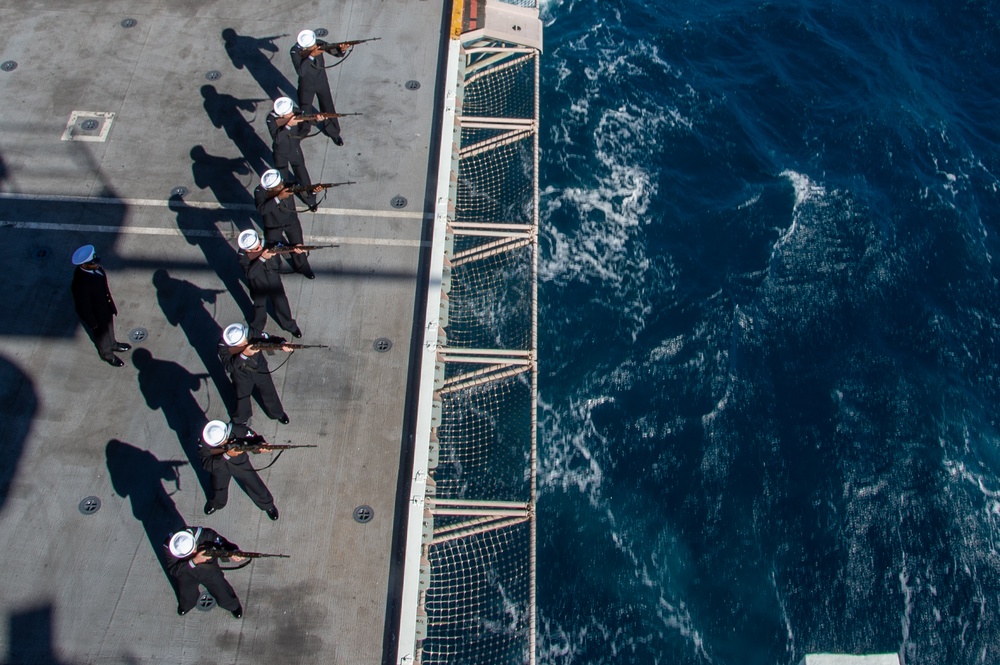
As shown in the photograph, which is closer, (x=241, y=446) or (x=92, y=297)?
(x=241, y=446)

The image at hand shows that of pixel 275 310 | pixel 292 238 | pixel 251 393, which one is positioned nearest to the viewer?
pixel 251 393

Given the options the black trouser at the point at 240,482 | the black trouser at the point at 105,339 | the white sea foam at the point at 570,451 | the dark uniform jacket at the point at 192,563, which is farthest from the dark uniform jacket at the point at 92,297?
the white sea foam at the point at 570,451

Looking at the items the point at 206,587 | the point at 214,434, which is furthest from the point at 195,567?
the point at 214,434

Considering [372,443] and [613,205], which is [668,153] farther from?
[372,443]

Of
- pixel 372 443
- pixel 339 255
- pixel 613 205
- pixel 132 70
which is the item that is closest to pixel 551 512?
pixel 372 443

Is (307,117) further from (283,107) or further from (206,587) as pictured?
(206,587)

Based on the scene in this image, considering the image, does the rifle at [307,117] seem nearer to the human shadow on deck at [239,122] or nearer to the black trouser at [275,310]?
the human shadow on deck at [239,122]
